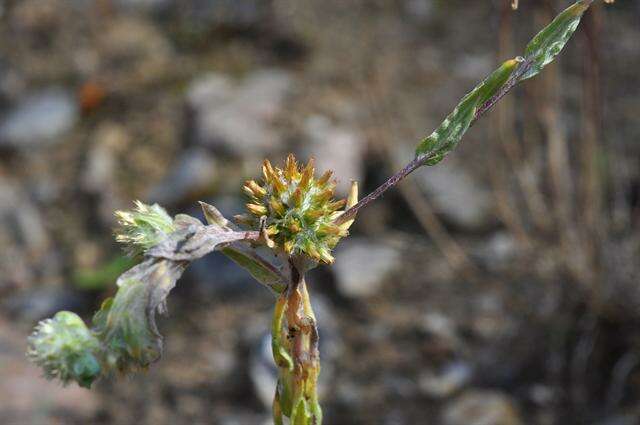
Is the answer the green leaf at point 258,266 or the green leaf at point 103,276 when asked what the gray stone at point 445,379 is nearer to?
the green leaf at point 103,276

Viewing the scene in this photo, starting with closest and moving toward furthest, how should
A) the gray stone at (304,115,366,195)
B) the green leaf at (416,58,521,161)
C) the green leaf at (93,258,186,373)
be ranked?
the green leaf at (93,258,186,373), the green leaf at (416,58,521,161), the gray stone at (304,115,366,195)

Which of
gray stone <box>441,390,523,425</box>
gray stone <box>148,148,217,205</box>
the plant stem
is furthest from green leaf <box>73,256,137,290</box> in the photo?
the plant stem

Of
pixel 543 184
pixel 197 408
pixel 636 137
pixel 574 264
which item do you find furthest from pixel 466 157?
pixel 197 408

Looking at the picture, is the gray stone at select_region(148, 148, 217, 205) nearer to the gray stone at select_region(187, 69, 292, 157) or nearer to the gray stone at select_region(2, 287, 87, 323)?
the gray stone at select_region(187, 69, 292, 157)

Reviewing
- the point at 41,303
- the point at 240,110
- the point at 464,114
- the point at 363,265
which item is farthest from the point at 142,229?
the point at 240,110

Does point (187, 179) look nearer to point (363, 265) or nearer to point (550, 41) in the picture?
point (363, 265)

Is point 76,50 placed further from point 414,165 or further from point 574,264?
point 414,165
